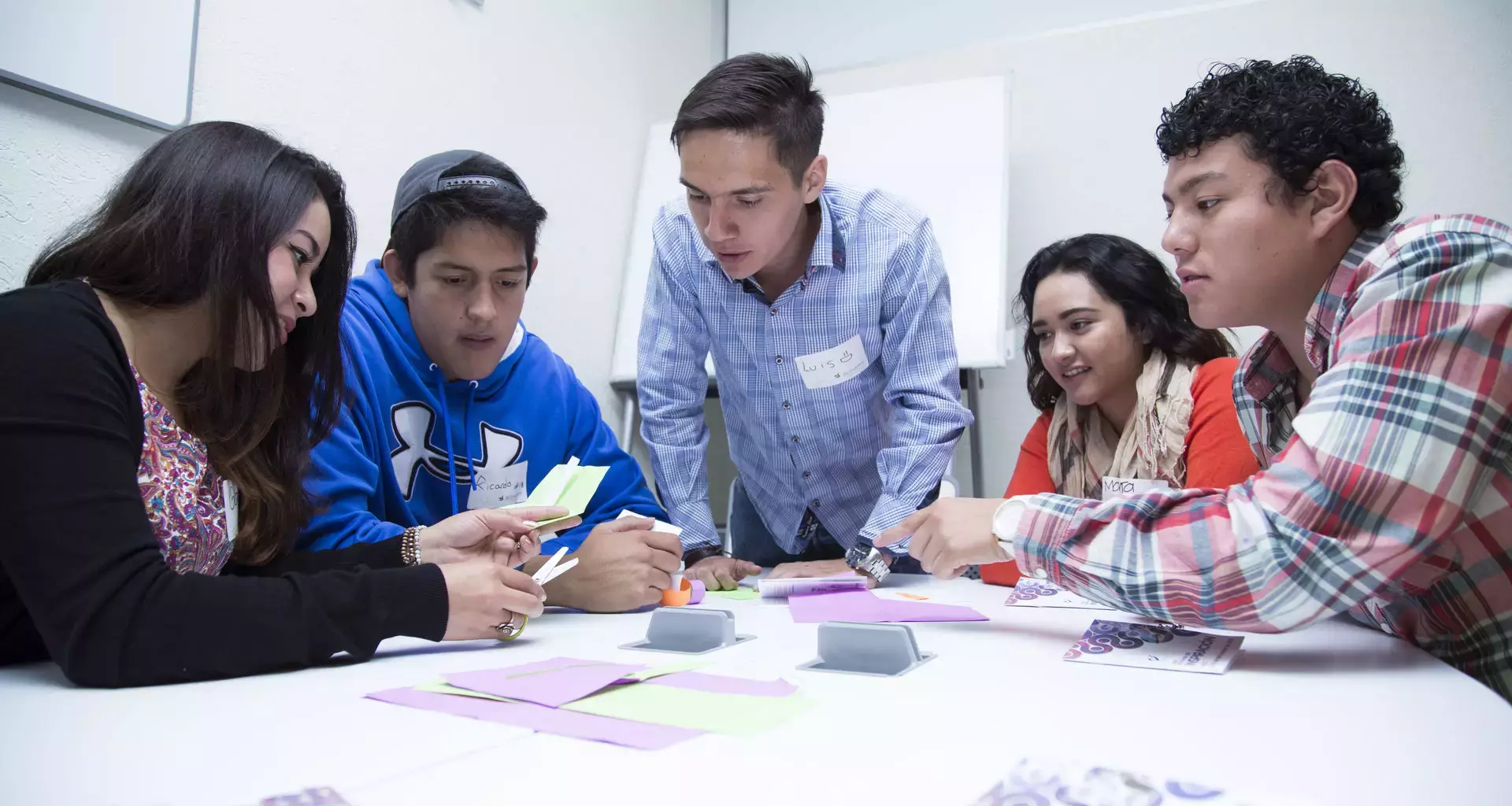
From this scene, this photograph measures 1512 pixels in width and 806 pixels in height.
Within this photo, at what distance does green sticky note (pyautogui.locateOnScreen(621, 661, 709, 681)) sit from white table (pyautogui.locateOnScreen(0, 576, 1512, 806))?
3cm

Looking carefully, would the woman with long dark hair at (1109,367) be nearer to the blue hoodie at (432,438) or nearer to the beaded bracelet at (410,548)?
the blue hoodie at (432,438)

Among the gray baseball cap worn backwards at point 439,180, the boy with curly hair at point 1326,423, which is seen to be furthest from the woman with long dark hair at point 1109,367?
the gray baseball cap worn backwards at point 439,180

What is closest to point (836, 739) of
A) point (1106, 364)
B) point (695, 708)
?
point (695, 708)

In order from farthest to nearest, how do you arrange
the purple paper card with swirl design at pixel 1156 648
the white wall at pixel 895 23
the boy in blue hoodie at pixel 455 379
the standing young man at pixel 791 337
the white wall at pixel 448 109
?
the white wall at pixel 895 23 → the standing young man at pixel 791 337 → the white wall at pixel 448 109 → the boy in blue hoodie at pixel 455 379 → the purple paper card with swirl design at pixel 1156 648

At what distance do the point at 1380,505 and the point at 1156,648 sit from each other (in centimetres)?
24

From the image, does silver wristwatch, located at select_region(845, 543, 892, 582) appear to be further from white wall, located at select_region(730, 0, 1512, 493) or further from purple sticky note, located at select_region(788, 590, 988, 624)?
white wall, located at select_region(730, 0, 1512, 493)

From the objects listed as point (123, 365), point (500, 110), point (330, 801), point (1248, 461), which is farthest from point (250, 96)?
point (1248, 461)

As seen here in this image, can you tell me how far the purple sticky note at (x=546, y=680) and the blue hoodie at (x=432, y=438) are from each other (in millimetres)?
514

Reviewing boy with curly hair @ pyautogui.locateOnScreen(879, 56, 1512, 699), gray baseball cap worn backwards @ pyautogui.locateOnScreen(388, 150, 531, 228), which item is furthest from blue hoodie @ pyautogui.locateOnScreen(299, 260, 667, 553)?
boy with curly hair @ pyautogui.locateOnScreen(879, 56, 1512, 699)

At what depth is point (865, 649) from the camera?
864 mm

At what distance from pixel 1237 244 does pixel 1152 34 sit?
2208 millimetres

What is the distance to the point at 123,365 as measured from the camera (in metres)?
0.86

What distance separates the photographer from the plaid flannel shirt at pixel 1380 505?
2.51ft

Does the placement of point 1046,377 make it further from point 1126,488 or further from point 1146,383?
point 1126,488
